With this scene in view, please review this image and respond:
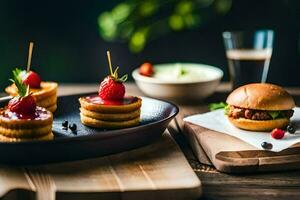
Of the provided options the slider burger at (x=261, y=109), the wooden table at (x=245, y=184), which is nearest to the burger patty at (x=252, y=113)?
the slider burger at (x=261, y=109)

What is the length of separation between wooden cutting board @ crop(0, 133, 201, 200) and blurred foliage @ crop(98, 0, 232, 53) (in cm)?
158

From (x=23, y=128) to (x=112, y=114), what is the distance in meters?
0.36

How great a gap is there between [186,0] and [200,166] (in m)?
1.62

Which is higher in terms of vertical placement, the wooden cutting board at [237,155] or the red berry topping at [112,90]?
the red berry topping at [112,90]

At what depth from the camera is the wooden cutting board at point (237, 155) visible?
6.19 ft

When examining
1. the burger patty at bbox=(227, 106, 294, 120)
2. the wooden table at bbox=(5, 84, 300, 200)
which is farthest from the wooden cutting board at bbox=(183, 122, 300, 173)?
the burger patty at bbox=(227, 106, 294, 120)

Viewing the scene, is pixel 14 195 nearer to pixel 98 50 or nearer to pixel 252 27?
pixel 98 50

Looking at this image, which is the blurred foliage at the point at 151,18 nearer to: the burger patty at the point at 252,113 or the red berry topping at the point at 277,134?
the burger patty at the point at 252,113

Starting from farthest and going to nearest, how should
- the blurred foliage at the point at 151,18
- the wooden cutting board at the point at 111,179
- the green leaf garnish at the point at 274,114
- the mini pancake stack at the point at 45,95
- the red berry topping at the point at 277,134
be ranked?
1. the blurred foliage at the point at 151,18
2. the mini pancake stack at the point at 45,95
3. the green leaf garnish at the point at 274,114
4. the red berry topping at the point at 277,134
5. the wooden cutting board at the point at 111,179

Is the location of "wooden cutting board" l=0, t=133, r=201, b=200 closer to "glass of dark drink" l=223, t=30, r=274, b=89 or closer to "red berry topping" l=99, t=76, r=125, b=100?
"red berry topping" l=99, t=76, r=125, b=100

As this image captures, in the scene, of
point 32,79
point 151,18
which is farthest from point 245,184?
point 151,18

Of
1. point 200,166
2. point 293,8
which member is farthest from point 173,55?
point 200,166

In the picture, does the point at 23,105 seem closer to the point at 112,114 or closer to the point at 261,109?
the point at 112,114

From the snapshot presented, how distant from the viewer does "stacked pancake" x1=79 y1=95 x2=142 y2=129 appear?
2123 millimetres
